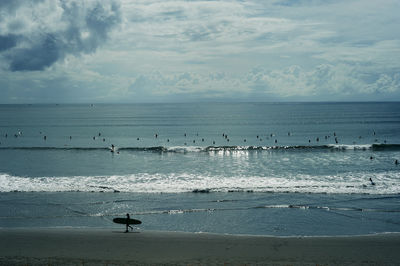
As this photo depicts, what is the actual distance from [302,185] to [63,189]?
22.9 metres

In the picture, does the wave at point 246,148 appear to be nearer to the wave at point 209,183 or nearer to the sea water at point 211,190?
the sea water at point 211,190

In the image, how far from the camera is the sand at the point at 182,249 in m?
17.7

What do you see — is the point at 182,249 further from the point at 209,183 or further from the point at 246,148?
the point at 246,148

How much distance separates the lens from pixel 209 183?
3662 centimetres

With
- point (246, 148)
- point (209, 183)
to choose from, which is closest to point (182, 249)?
point (209, 183)

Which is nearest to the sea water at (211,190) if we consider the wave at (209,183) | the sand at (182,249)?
the wave at (209,183)

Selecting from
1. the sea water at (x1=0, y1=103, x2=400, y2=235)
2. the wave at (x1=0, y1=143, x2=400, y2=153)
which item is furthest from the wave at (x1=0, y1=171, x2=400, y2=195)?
the wave at (x1=0, y1=143, x2=400, y2=153)

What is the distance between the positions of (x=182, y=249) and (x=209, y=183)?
17.4m

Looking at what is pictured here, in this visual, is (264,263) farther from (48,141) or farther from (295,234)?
(48,141)

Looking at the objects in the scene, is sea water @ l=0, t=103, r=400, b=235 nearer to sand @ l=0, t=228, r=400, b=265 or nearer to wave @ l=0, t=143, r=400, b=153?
sand @ l=0, t=228, r=400, b=265

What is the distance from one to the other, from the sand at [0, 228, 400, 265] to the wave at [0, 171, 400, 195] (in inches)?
463

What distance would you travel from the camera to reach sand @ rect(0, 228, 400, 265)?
1769 centimetres

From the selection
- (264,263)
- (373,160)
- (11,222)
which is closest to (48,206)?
(11,222)

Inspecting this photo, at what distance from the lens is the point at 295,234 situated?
71.6 feet
